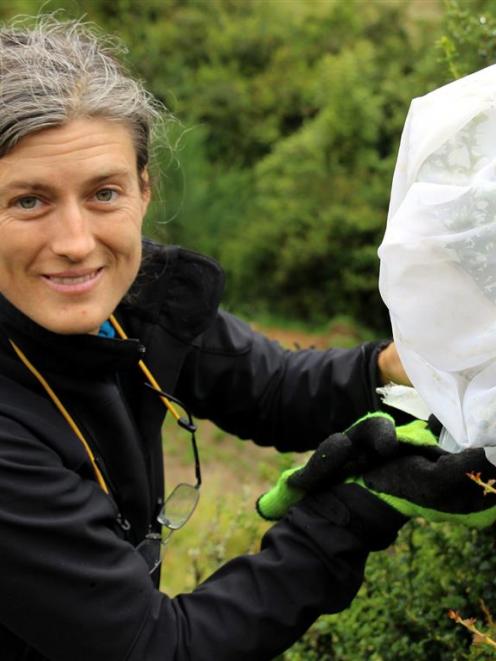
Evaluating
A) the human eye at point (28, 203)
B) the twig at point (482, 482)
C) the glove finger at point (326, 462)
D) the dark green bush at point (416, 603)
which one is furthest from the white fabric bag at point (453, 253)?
the human eye at point (28, 203)

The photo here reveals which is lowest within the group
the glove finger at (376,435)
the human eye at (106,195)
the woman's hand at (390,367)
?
the woman's hand at (390,367)

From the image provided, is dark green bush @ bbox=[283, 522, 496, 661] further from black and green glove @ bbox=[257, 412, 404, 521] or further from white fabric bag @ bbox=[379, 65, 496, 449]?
white fabric bag @ bbox=[379, 65, 496, 449]

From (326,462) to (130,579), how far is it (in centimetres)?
37

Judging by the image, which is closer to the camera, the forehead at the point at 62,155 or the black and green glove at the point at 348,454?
the black and green glove at the point at 348,454

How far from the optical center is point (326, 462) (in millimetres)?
1619

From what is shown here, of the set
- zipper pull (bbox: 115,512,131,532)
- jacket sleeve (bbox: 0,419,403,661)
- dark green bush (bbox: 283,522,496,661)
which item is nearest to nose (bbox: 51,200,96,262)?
jacket sleeve (bbox: 0,419,403,661)

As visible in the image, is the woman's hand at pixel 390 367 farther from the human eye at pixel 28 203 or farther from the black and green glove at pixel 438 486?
the human eye at pixel 28 203

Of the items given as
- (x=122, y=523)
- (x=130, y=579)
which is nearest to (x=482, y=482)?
(x=130, y=579)

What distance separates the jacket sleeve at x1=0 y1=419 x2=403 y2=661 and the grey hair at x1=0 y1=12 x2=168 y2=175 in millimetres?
509

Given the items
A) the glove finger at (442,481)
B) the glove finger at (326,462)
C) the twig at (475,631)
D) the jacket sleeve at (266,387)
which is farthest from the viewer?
the jacket sleeve at (266,387)

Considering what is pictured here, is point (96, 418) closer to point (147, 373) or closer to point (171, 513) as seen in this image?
point (147, 373)

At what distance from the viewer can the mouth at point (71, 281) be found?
1754 millimetres

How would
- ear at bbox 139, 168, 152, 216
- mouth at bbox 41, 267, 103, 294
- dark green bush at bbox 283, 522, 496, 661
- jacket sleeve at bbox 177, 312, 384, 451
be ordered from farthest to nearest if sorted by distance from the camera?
jacket sleeve at bbox 177, 312, 384, 451 < ear at bbox 139, 168, 152, 216 < dark green bush at bbox 283, 522, 496, 661 < mouth at bbox 41, 267, 103, 294

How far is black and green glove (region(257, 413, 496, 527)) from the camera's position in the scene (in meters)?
1.49
